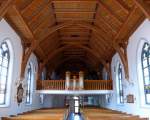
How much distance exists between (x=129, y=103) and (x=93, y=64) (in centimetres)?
974

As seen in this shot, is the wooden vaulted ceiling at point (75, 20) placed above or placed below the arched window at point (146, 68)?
above

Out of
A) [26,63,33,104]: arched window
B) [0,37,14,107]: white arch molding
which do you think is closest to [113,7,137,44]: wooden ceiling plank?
[0,37,14,107]: white arch molding

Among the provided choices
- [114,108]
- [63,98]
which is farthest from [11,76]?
[63,98]

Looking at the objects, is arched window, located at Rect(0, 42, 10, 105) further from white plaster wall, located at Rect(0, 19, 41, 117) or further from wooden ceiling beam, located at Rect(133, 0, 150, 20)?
wooden ceiling beam, located at Rect(133, 0, 150, 20)

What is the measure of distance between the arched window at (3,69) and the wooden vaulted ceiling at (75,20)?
1196 millimetres

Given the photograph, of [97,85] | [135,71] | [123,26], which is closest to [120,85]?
[97,85]

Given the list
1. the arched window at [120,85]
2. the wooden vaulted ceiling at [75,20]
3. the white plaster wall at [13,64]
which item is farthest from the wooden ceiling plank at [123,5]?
the arched window at [120,85]

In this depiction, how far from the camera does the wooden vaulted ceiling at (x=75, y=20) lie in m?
8.06

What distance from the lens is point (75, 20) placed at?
11.4 metres

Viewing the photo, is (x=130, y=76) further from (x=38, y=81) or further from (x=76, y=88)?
(x=38, y=81)

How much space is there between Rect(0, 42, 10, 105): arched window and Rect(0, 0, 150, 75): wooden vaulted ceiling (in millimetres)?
1196

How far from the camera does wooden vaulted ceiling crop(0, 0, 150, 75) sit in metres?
8.06

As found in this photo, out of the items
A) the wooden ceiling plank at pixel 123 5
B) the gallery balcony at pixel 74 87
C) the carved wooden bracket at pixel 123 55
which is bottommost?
the gallery balcony at pixel 74 87

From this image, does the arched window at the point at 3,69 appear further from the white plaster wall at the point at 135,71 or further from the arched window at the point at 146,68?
the arched window at the point at 146,68
